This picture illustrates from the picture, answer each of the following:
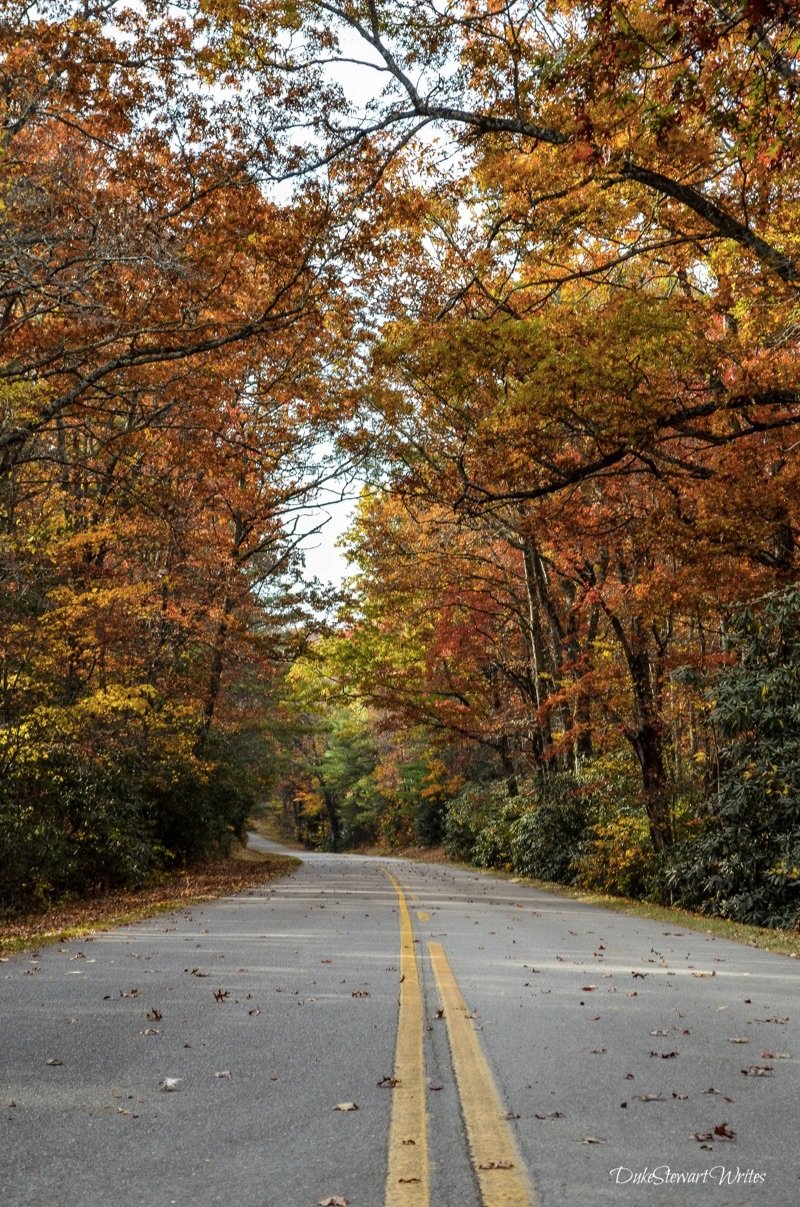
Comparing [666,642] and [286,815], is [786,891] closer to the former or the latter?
[666,642]

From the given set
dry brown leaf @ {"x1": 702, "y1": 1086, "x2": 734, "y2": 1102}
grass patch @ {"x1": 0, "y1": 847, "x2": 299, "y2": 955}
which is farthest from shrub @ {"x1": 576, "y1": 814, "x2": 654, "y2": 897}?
dry brown leaf @ {"x1": 702, "y1": 1086, "x2": 734, "y2": 1102}

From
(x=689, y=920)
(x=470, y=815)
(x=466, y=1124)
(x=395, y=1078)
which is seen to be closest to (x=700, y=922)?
(x=689, y=920)

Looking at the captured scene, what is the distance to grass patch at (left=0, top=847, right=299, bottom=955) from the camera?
1127cm

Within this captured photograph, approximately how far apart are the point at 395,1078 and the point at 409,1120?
2.28 feet

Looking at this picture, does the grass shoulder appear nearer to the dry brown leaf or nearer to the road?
the road

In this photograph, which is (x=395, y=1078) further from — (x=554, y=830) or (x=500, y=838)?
(x=500, y=838)

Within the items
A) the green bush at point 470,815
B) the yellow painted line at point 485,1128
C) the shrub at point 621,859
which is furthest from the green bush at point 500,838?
the yellow painted line at point 485,1128

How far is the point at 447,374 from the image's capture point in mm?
12219

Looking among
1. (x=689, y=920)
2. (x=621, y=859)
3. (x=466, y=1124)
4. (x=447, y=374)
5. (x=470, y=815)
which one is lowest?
(x=689, y=920)

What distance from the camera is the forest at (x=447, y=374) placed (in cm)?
1011

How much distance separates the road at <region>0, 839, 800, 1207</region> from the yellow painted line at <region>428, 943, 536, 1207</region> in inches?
0.5

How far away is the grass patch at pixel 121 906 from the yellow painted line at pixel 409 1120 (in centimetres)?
531

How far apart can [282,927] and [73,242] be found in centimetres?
865

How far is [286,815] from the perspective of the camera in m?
84.5
